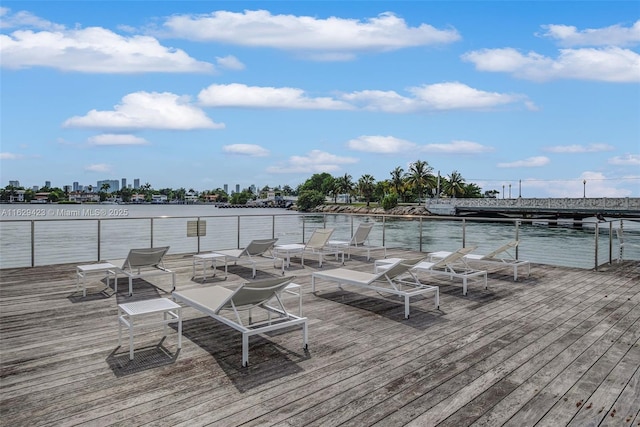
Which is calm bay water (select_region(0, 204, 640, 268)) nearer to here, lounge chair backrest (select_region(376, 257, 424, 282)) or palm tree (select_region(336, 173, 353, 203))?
lounge chair backrest (select_region(376, 257, 424, 282))

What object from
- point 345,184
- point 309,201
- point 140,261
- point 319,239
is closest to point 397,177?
point 345,184

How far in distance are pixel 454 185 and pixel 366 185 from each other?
58.7 ft

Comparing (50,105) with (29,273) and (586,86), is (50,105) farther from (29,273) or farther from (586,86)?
(586,86)

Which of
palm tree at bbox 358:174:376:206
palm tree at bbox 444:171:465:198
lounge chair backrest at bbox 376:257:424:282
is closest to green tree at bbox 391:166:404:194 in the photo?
palm tree at bbox 358:174:376:206

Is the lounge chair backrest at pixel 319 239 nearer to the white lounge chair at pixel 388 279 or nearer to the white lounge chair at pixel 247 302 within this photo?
the white lounge chair at pixel 388 279

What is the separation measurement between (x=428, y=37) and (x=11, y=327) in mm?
14382

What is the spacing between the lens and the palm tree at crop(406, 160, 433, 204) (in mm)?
78875

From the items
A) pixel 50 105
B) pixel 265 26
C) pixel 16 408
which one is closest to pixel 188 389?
pixel 16 408

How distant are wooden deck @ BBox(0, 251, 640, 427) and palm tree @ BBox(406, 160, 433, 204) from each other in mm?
74769

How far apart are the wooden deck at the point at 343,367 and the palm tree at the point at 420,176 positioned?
2944 inches

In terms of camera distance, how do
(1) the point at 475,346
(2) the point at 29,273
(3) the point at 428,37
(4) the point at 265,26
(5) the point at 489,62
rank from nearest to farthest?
1. (1) the point at 475,346
2. (2) the point at 29,273
3. (4) the point at 265,26
4. (3) the point at 428,37
5. (5) the point at 489,62

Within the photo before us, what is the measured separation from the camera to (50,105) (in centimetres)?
1866

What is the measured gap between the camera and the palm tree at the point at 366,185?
87375mm

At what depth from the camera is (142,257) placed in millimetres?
6211
